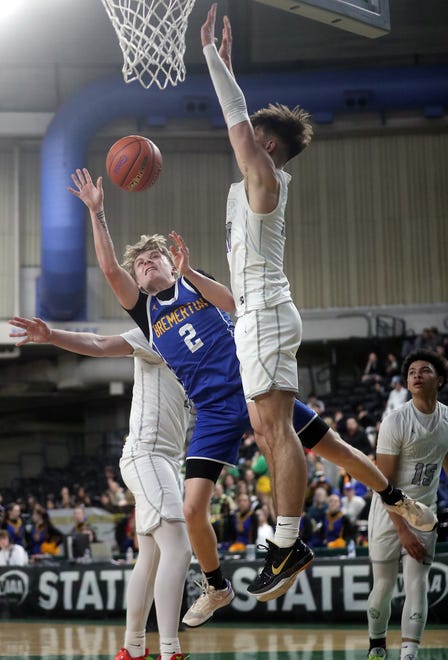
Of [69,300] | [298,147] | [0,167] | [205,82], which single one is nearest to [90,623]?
[298,147]

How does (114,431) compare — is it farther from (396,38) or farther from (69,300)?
(396,38)

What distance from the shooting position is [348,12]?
21.2 ft

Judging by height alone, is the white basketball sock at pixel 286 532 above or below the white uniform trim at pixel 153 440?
below

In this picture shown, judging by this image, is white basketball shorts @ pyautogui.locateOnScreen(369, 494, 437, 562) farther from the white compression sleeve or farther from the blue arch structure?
the blue arch structure

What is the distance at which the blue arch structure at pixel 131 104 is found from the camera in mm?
21406

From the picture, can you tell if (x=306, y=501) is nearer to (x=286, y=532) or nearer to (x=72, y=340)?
(x=72, y=340)

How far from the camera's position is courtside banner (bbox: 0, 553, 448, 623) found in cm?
1012

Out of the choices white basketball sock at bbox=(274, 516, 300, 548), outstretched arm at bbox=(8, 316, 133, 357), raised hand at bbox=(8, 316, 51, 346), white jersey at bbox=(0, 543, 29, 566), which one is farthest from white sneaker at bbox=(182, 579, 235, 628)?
white jersey at bbox=(0, 543, 29, 566)

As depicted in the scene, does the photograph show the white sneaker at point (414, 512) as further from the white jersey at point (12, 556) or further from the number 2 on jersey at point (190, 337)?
the white jersey at point (12, 556)

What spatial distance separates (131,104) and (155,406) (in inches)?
665

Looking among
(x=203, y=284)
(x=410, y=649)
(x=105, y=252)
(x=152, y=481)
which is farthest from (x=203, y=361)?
(x=410, y=649)

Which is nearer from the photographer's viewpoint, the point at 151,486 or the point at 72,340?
the point at 151,486

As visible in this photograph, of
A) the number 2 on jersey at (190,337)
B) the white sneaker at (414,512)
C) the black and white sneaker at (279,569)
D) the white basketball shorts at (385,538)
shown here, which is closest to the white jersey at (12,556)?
the white basketball shorts at (385,538)

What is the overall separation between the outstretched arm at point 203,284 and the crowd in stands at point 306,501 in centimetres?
479
